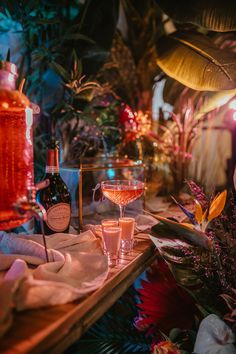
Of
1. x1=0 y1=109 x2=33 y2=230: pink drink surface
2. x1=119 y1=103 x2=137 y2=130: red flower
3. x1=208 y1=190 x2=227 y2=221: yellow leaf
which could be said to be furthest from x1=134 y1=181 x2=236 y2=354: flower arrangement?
x1=119 y1=103 x2=137 y2=130: red flower

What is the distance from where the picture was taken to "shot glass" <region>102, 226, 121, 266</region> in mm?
1073

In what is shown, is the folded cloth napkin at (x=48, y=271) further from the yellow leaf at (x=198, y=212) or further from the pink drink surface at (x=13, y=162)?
the yellow leaf at (x=198, y=212)

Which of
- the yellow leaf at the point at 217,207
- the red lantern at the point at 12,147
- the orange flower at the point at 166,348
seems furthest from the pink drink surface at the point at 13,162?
the orange flower at the point at 166,348

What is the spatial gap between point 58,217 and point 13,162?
1.32 feet

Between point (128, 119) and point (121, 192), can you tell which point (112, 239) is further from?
point (128, 119)

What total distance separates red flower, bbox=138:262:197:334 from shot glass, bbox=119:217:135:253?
0.60 ft

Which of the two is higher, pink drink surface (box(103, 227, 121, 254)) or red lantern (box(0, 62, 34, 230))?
red lantern (box(0, 62, 34, 230))

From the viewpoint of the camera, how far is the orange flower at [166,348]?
113 cm

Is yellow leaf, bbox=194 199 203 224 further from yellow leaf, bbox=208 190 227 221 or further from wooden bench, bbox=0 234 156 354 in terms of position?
wooden bench, bbox=0 234 156 354

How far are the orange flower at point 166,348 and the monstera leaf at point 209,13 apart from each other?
4.82 ft

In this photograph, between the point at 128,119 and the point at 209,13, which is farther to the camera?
the point at 128,119

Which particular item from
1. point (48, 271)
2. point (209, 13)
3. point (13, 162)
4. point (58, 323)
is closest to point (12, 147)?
point (13, 162)

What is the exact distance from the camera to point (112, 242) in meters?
1.08

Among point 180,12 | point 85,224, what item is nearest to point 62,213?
point 85,224
